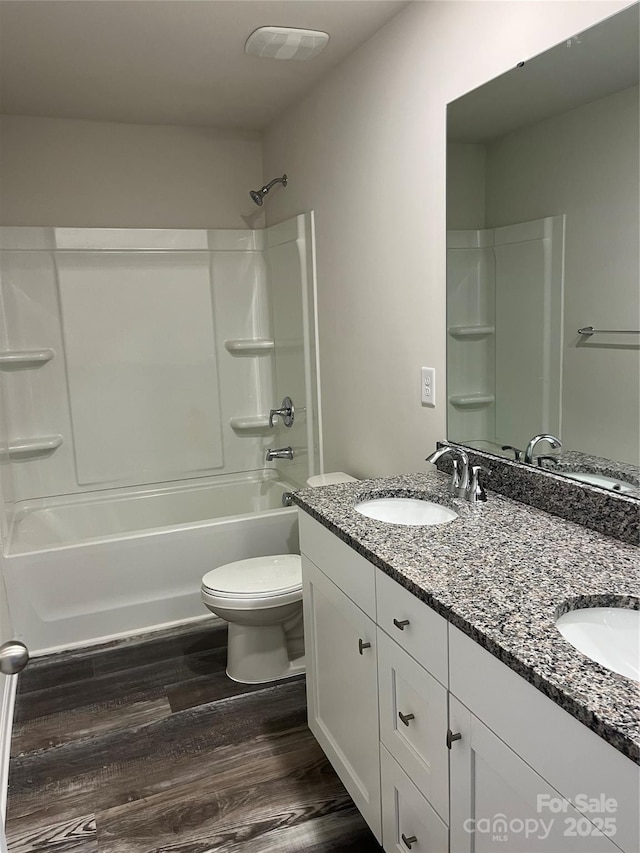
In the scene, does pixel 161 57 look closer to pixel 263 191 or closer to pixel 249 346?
pixel 263 191

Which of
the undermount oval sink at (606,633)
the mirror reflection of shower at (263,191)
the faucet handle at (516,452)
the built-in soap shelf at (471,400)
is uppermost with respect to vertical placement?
the mirror reflection of shower at (263,191)

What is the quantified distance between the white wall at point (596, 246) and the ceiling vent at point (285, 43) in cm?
105

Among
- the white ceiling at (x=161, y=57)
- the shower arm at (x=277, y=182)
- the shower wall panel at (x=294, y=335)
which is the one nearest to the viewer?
the white ceiling at (x=161, y=57)

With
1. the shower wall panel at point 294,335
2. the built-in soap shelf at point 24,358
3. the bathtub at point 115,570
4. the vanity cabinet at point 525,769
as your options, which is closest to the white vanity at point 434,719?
the vanity cabinet at point 525,769

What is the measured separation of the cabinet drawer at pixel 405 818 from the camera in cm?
140

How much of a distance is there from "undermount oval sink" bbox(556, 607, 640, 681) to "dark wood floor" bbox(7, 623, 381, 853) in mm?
975

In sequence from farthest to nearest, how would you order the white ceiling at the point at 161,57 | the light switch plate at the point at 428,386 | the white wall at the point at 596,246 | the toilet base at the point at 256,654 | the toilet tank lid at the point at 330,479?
the toilet tank lid at the point at 330,479
the toilet base at the point at 256,654
the light switch plate at the point at 428,386
the white ceiling at the point at 161,57
the white wall at the point at 596,246

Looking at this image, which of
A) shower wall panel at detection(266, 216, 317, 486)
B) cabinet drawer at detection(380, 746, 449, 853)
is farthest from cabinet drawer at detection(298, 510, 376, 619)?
shower wall panel at detection(266, 216, 317, 486)

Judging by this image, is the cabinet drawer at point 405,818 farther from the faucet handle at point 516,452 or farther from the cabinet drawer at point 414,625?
the faucet handle at point 516,452

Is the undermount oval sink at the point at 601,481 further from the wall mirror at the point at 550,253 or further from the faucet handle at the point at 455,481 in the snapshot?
the faucet handle at the point at 455,481

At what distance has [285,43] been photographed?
250 cm

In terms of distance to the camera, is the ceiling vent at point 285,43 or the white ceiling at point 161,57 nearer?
the white ceiling at point 161,57

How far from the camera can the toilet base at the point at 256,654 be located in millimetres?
2615

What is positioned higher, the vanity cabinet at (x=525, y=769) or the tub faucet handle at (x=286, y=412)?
the tub faucet handle at (x=286, y=412)
